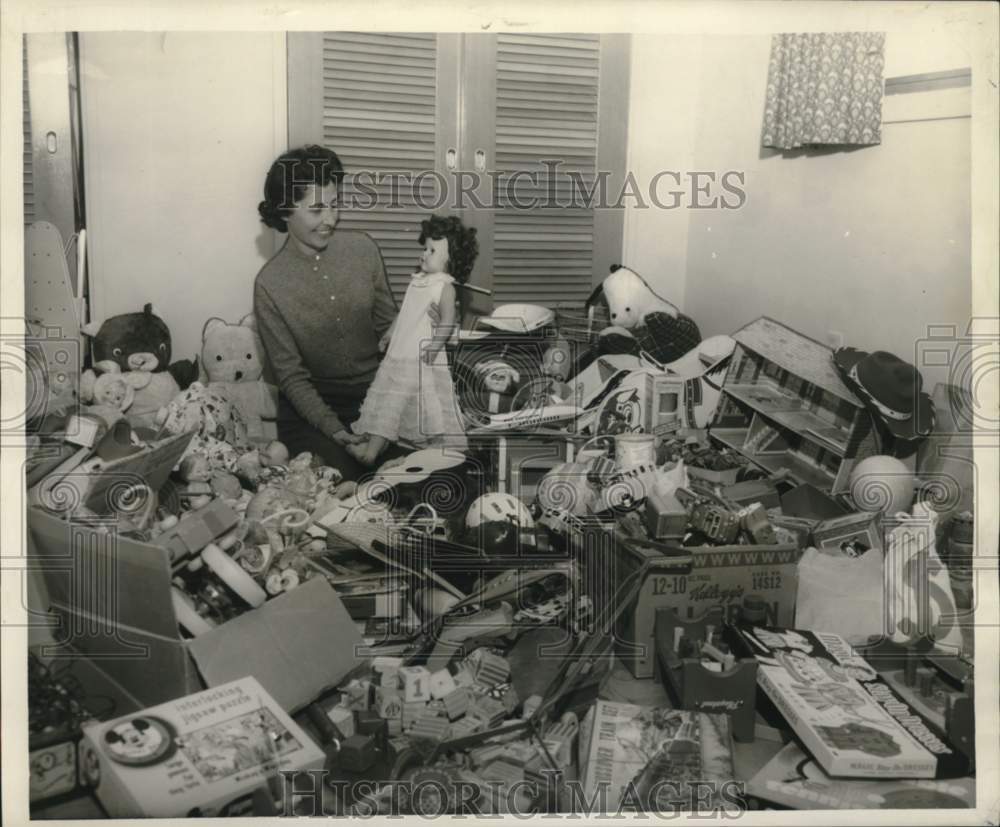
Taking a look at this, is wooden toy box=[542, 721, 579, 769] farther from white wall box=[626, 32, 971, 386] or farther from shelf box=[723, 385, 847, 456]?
white wall box=[626, 32, 971, 386]

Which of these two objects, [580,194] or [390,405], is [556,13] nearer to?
[580,194]

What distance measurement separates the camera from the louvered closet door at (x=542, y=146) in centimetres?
212

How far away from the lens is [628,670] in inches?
70.2

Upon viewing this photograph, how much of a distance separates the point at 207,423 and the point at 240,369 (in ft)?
0.49

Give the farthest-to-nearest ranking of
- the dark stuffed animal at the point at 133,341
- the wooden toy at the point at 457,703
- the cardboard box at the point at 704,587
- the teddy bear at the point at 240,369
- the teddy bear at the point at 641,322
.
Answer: the teddy bear at the point at 641,322
the teddy bear at the point at 240,369
the dark stuffed animal at the point at 133,341
the cardboard box at the point at 704,587
the wooden toy at the point at 457,703

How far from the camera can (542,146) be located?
2162mm

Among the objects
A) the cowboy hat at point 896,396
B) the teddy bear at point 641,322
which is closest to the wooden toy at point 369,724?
the teddy bear at point 641,322

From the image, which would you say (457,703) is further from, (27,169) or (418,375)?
(27,169)

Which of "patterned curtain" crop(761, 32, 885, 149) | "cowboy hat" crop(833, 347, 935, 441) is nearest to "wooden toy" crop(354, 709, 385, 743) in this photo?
"cowboy hat" crop(833, 347, 935, 441)

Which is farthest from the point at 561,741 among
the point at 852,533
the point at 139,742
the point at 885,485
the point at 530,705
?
the point at 885,485

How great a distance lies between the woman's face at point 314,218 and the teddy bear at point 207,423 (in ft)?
1.35

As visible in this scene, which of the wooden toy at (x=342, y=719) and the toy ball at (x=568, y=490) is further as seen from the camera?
the toy ball at (x=568, y=490)

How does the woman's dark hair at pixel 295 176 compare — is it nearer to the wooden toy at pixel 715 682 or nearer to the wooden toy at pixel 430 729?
the wooden toy at pixel 430 729

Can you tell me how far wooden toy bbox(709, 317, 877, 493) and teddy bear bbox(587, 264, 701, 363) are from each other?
14cm
